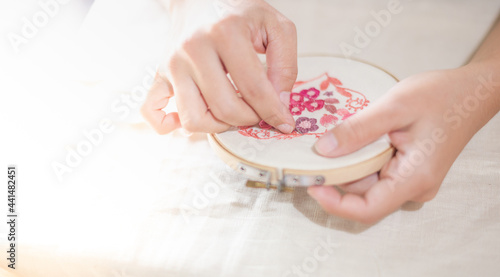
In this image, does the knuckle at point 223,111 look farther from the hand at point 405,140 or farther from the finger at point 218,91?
the hand at point 405,140

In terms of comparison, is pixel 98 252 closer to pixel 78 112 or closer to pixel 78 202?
pixel 78 202

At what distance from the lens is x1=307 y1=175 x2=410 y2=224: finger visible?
71 cm

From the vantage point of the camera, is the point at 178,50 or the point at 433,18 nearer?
the point at 178,50

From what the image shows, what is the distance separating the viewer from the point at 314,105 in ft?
2.90

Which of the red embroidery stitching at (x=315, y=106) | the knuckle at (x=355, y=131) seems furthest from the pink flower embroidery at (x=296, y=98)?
the knuckle at (x=355, y=131)

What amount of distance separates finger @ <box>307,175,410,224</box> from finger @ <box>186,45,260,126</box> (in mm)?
191

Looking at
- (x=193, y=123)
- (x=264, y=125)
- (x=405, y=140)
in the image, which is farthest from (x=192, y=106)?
(x=405, y=140)

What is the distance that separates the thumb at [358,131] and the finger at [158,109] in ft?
1.16

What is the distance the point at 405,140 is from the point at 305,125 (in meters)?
0.19

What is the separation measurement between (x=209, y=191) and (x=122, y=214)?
0.17 meters

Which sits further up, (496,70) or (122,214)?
(496,70)

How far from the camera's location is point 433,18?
115 centimetres

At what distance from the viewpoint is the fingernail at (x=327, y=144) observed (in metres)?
0.71

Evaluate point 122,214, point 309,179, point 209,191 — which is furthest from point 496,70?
point 122,214
